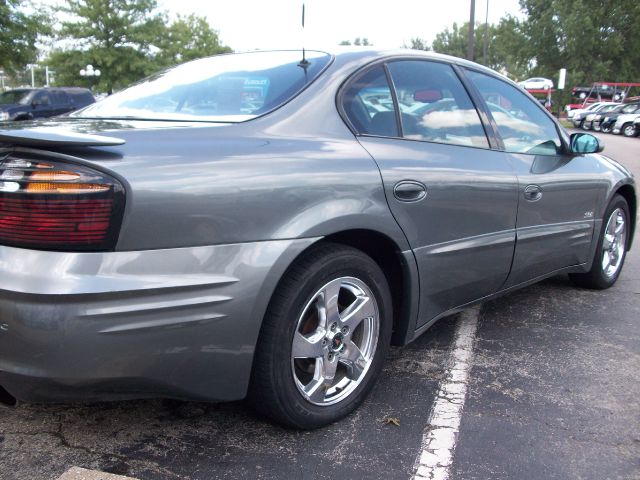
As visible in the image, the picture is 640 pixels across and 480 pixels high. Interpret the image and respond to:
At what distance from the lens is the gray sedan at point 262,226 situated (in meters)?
1.90

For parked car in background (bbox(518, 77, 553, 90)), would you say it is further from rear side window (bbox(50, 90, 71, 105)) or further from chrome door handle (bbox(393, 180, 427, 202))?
chrome door handle (bbox(393, 180, 427, 202))

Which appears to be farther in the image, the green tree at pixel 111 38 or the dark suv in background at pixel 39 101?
the green tree at pixel 111 38

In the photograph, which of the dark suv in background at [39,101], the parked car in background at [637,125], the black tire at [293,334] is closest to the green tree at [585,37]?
the parked car in background at [637,125]

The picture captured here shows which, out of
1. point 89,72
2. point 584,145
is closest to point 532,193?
point 584,145

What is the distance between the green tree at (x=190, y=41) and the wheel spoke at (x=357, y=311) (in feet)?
124

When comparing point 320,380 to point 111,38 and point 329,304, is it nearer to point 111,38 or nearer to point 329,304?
point 329,304

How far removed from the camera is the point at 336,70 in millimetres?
2752

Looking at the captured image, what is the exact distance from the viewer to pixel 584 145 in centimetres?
398

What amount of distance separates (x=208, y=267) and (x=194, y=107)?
1.00 meters

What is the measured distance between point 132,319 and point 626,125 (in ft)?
101

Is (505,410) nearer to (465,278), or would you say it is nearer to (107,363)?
(465,278)

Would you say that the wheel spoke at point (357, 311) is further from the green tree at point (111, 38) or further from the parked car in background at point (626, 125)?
the green tree at point (111, 38)

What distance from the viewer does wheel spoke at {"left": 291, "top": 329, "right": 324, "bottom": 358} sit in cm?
237

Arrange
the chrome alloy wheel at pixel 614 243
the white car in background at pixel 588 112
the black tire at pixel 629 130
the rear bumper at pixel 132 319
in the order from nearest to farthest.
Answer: the rear bumper at pixel 132 319 < the chrome alloy wheel at pixel 614 243 < the black tire at pixel 629 130 < the white car in background at pixel 588 112
